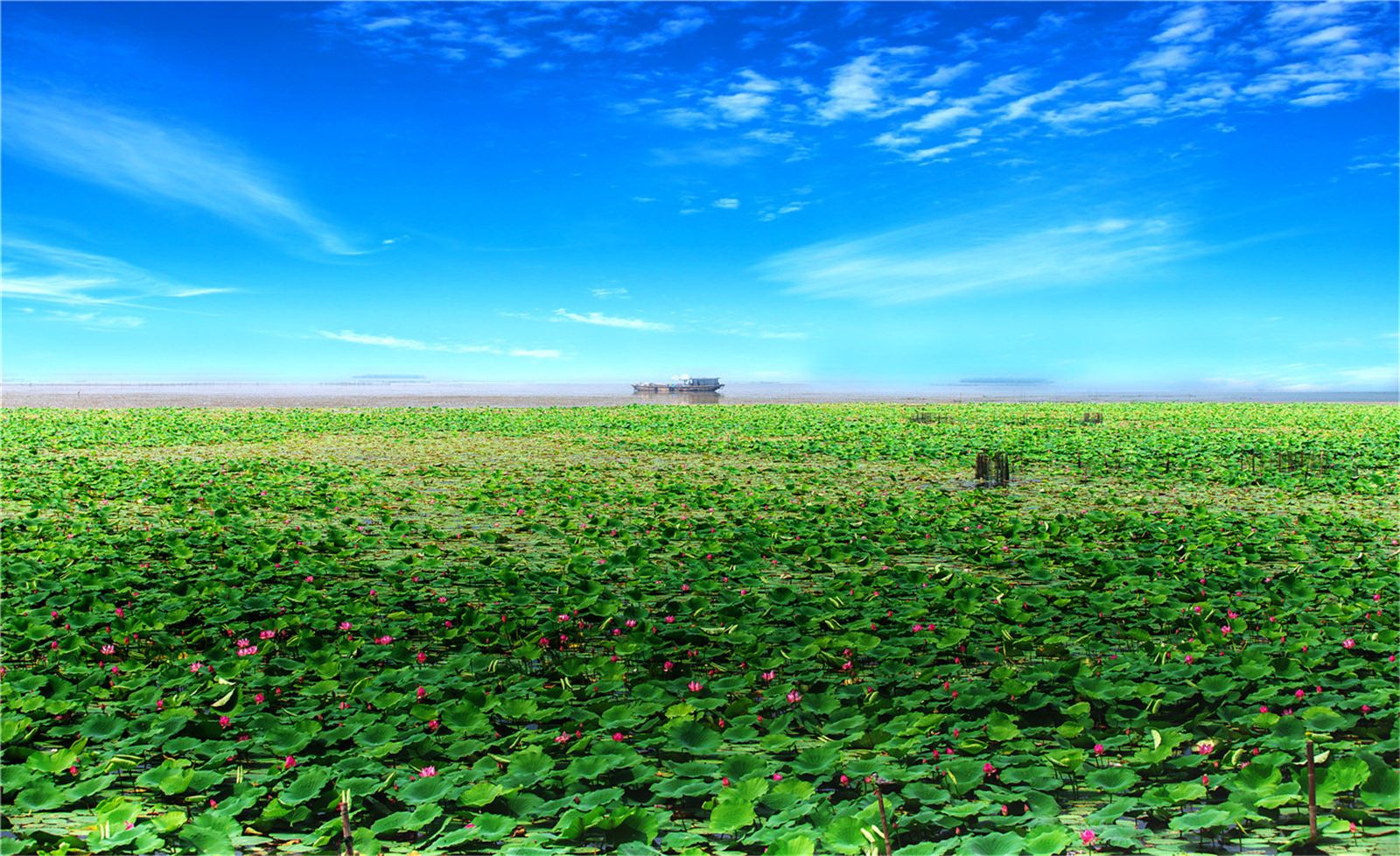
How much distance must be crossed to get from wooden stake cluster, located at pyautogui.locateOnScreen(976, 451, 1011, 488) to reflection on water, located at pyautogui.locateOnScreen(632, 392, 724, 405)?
3526cm

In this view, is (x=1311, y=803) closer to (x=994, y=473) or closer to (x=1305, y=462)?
(x=994, y=473)

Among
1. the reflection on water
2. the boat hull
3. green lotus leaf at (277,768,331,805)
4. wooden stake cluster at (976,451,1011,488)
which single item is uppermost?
the boat hull

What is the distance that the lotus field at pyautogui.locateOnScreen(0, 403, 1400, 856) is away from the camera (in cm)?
304

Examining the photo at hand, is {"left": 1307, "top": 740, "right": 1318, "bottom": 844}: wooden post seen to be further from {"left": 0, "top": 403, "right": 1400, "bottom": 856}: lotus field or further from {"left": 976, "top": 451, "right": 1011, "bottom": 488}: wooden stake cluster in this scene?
{"left": 976, "top": 451, "right": 1011, "bottom": 488}: wooden stake cluster

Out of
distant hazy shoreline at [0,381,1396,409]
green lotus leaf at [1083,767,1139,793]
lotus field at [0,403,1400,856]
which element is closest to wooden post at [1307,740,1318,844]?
lotus field at [0,403,1400,856]

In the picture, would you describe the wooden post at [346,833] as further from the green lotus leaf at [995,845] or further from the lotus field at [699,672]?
the green lotus leaf at [995,845]

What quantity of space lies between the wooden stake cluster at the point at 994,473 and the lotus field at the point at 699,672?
1.32 meters

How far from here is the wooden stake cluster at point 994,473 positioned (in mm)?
12453

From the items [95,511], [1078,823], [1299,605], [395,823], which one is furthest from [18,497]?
[1299,605]

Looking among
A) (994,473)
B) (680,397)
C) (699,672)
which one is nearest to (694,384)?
(680,397)

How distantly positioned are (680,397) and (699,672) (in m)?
48.8

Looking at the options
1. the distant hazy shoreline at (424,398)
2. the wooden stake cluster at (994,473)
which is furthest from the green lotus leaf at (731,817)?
the distant hazy shoreline at (424,398)

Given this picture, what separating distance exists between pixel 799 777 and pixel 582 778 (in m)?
0.93

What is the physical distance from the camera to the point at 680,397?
53500 mm
